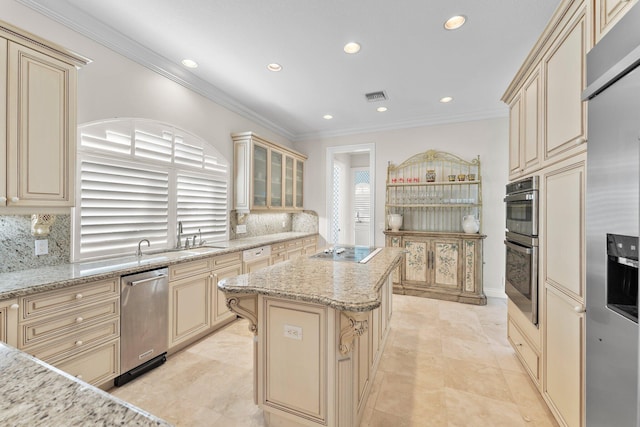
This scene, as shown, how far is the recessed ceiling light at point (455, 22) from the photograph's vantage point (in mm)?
2234

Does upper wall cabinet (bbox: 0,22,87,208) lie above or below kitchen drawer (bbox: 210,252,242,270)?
above

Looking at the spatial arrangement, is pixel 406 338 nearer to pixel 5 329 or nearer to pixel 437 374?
pixel 437 374

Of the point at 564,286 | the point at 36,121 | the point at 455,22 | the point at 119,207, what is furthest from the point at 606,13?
the point at 119,207

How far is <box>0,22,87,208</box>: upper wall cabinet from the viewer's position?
5.53ft

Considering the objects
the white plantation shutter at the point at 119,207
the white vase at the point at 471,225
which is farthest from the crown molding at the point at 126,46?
the white vase at the point at 471,225

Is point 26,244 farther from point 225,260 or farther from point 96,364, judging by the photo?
point 225,260

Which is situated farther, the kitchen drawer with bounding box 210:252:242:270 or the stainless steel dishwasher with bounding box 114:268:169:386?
the kitchen drawer with bounding box 210:252:242:270

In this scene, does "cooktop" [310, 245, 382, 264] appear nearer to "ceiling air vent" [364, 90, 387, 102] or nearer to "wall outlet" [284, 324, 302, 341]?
"wall outlet" [284, 324, 302, 341]

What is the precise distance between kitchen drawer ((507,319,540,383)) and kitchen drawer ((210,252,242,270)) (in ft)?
9.41

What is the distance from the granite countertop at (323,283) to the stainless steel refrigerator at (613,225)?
0.94m

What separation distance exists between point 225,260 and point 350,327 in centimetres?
205

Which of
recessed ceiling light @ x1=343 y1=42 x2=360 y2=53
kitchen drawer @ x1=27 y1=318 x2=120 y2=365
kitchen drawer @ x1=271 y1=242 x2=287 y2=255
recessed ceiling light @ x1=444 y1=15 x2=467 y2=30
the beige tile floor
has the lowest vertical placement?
the beige tile floor

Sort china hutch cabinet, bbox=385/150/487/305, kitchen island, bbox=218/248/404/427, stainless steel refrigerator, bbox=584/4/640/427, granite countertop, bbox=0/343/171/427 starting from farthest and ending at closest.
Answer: china hutch cabinet, bbox=385/150/487/305 < kitchen island, bbox=218/248/404/427 < stainless steel refrigerator, bbox=584/4/640/427 < granite countertop, bbox=0/343/171/427

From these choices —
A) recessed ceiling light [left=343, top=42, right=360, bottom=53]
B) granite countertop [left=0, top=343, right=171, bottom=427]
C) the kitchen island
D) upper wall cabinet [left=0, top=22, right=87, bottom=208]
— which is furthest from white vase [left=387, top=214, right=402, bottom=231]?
granite countertop [left=0, top=343, right=171, bottom=427]
